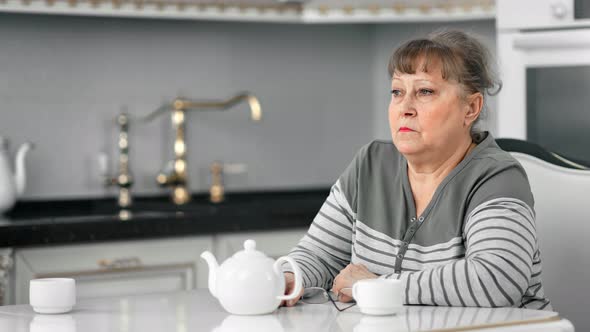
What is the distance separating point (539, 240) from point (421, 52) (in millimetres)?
562

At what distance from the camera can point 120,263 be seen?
298cm

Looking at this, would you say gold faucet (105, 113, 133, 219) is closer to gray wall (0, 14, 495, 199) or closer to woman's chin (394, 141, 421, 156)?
gray wall (0, 14, 495, 199)

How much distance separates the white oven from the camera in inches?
107

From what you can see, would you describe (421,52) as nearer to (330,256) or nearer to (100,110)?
(330,256)

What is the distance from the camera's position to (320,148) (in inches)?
155

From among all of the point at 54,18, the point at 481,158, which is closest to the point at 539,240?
the point at 481,158

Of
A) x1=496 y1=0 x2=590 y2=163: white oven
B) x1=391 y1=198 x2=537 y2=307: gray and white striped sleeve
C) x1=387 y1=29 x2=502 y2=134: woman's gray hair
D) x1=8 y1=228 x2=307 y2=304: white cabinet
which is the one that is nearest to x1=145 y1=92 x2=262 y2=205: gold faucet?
x1=8 y1=228 x2=307 y2=304: white cabinet

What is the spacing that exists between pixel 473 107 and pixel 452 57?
123mm

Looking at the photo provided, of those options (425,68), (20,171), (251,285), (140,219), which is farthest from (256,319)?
(20,171)

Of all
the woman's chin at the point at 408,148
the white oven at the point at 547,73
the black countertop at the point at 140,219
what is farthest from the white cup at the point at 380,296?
the black countertop at the point at 140,219

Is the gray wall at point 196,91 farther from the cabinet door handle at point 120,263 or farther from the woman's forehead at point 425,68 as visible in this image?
the woman's forehead at point 425,68

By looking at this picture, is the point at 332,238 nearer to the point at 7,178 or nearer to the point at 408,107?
the point at 408,107

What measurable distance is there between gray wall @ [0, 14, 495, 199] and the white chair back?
161 cm

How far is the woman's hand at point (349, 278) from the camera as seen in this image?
1.80 m
